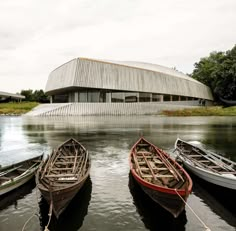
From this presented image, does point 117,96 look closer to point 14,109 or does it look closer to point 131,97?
point 131,97

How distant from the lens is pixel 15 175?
45.2 ft

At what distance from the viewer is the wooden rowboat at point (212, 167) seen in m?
11.7

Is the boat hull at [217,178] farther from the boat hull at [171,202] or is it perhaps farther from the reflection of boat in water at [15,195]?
the reflection of boat in water at [15,195]

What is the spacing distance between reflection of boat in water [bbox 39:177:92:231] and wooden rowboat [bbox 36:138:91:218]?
37 centimetres

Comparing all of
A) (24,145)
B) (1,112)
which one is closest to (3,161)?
(24,145)

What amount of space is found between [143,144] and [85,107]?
2158 inches

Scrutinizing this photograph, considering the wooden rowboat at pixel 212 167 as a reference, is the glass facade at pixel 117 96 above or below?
above

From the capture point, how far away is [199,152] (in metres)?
17.9

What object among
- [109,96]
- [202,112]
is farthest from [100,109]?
[202,112]

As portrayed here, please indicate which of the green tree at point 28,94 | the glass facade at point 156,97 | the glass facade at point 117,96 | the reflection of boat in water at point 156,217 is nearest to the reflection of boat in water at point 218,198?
the reflection of boat in water at point 156,217

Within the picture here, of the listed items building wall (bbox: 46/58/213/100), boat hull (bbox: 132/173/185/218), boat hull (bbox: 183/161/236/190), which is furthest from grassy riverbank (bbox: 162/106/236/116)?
boat hull (bbox: 132/173/185/218)

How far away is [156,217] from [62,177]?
3.99 m

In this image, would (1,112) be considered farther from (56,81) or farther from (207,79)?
(207,79)

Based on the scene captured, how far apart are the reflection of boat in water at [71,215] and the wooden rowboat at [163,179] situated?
2.24 m
